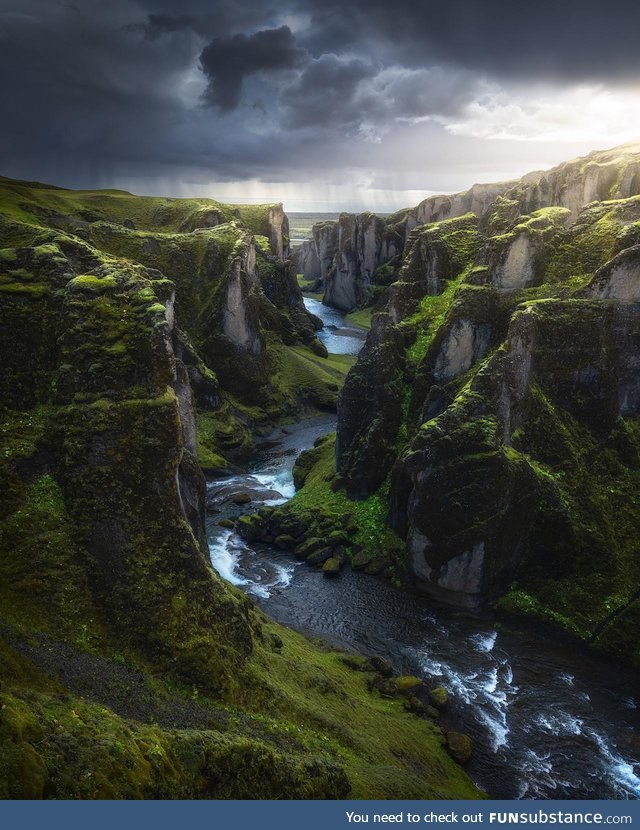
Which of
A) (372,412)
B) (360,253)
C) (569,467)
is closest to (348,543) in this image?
(372,412)

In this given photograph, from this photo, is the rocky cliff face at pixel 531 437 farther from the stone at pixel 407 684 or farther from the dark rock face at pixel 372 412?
the stone at pixel 407 684

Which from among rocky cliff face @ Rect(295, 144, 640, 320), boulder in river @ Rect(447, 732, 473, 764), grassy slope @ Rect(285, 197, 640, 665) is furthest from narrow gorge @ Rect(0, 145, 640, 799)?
rocky cliff face @ Rect(295, 144, 640, 320)

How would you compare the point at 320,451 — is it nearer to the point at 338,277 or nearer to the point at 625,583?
the point at 625,583

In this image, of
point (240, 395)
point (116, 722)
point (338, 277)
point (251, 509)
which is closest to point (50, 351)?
point (116, 722)

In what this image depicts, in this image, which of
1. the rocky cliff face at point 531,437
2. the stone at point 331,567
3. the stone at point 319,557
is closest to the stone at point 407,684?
the rocky cliff face at point 531,437

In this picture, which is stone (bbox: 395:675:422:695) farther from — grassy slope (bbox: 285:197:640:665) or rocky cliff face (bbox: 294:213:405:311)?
rocky cliff face (bbox: 294:213:405:311)

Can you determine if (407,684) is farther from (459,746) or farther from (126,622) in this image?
(126,622)
